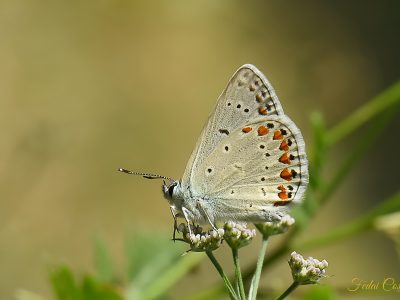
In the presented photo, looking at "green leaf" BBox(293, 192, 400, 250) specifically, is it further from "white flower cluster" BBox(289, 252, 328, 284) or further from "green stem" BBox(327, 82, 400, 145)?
"white flower cluster" BBox(289, 252, 328, 284)

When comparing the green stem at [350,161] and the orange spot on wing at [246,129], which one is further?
the green stem at [350,161]

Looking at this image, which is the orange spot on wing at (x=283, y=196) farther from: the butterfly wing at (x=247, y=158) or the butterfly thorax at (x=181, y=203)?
the butterfly thorax at (x=181, y=203)

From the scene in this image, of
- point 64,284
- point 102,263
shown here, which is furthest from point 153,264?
point 64,284

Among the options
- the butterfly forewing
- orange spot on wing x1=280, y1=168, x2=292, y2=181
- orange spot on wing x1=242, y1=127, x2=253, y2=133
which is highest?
the butterfly forewing

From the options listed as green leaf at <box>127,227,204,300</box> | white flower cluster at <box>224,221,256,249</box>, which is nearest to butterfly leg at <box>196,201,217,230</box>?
white flower cluster at <box>224,221,256,249</box>

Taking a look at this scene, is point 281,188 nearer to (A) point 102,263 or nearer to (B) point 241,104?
(B) point 241,104

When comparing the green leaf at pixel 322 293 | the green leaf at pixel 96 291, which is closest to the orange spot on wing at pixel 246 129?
the green leaf at pixel 322 293

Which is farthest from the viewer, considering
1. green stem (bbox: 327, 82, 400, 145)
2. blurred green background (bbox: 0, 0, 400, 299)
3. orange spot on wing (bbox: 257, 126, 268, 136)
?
blurred green background (bbox: 0, 0, 400, 299)
